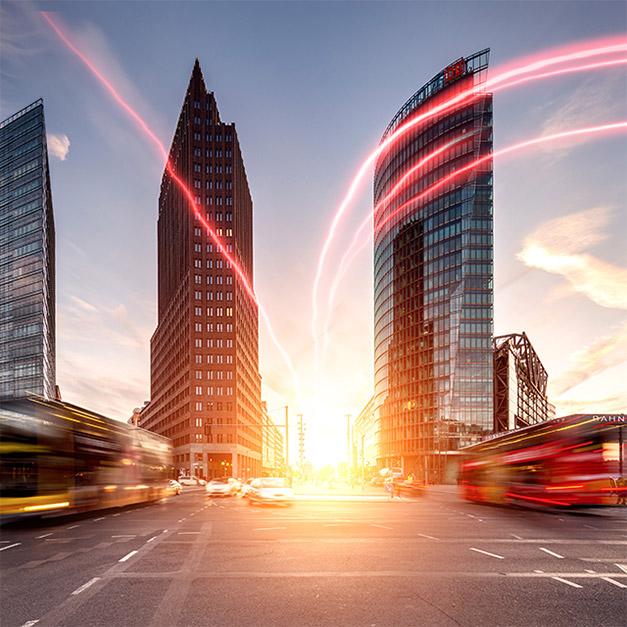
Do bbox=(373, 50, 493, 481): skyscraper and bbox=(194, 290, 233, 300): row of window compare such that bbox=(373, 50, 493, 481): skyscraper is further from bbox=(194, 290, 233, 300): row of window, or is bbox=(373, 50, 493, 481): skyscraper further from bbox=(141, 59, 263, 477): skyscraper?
bbox=(194, 290, 233, 300): row of window

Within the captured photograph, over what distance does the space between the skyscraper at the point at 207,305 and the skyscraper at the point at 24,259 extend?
28.3m

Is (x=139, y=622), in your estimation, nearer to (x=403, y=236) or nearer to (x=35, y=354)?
(x=403, y=236)

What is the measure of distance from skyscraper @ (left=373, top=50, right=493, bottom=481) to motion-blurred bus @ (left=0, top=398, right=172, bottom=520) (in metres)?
86.4

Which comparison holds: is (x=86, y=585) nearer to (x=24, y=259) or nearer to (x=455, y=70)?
(x=455, y=70)

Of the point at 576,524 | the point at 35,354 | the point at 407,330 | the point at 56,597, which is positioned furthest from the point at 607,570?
the point at 35,354

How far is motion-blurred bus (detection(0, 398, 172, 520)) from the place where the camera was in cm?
1944

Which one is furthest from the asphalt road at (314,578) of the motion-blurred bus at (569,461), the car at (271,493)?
the car at (271,493)

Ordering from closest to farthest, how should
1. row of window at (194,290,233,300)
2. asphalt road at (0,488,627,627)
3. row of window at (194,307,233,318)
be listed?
asphalt road at (0,488,627,627) < row of window at (194,307,233,318) < row of window at (194,290,233,300)

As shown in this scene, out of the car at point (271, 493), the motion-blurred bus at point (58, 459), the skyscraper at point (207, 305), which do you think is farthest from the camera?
the skyscraper at point (207, 305)

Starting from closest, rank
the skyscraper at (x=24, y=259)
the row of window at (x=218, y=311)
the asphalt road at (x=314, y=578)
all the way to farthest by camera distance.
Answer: the asphalt road at (x=314, y=578), the row of window at (x=218, y=311), the skyscraper at (x=24, y=259)

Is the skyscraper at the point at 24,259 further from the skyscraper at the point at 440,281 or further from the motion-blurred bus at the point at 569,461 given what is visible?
the motion-blurred bus at the point at 569,461

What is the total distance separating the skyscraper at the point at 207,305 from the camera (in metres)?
111

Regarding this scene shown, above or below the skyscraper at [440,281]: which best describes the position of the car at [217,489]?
below

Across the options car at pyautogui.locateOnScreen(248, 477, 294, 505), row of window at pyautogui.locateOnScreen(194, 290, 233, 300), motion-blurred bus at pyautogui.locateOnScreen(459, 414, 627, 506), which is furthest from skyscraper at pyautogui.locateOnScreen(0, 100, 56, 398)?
motion-blurred bus at pyautogui.locateOnScreen(459, 414, 627, 506)
